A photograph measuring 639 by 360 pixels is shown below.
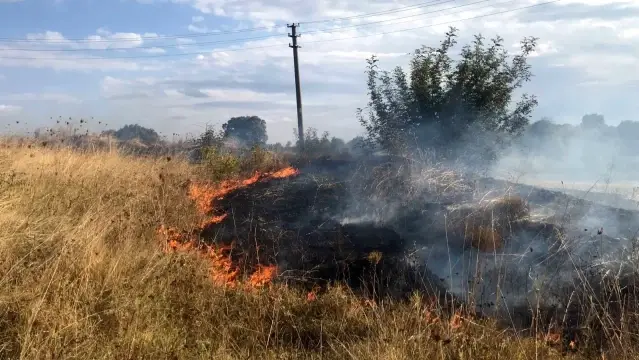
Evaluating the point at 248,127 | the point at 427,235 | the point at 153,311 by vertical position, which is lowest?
the point at 427,235

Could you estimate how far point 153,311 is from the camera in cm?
475

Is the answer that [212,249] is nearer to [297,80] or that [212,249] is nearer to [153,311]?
[153,311]

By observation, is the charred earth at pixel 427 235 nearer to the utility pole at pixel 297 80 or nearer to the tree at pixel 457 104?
the tree at pixel 457 104

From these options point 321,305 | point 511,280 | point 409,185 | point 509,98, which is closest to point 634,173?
point 509,98

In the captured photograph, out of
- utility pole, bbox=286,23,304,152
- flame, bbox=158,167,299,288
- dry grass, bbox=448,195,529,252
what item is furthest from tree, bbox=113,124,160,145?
dry grass, bbox=448,195,529,252

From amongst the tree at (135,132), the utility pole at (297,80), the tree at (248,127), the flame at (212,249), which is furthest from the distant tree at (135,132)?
the flame at (212,249)

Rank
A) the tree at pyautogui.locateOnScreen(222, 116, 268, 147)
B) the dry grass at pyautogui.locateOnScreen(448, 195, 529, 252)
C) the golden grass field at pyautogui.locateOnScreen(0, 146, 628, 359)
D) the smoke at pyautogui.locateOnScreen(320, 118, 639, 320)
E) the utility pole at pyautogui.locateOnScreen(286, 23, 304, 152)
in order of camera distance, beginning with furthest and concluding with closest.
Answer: the tree at pyautogui.locateOnScreen(222, 116, 268, 147) → the utility pole at pyautogui.locateOnScreen(286, 23, 304, 152) → the dry grass at pyautogui.locateOnScreen(448, 195, 529, 252) → the smoke at pyautogui.locateOnScreen(320, 118, 639, 320) → the golden grass field at pyautogui.locateOnScreen(0, 146, 628, 359)

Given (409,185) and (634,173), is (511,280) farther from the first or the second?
(634,173)

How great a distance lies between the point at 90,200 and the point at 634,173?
934 cm

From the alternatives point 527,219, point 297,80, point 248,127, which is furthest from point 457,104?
point 248,127

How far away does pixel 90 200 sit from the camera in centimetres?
725

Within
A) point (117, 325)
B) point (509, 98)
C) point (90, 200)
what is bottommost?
point (117, 325)

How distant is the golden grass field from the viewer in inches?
160

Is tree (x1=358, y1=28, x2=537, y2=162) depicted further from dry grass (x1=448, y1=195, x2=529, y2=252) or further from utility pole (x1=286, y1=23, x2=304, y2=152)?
utility pole (x1=286, y1=23, x2=304, y2=152)
